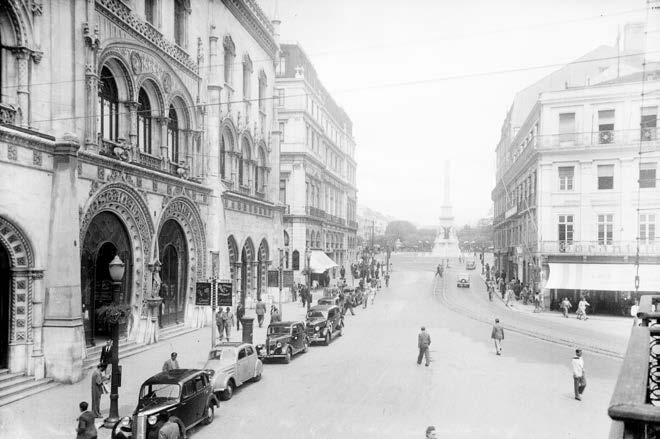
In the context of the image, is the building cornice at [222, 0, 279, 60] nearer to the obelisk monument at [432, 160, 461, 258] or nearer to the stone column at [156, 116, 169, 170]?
the stone column at [156, 116, 169, 170]

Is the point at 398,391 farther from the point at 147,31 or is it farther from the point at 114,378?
the point at 147,31

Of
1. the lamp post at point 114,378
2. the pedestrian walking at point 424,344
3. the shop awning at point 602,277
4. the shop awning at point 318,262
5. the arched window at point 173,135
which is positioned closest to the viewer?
the lamp post at point 114,378

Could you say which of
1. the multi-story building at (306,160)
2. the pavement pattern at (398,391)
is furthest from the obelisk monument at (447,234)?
the pavement pattern at (398,391)

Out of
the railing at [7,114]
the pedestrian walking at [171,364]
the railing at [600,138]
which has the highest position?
the railing at [600,138]

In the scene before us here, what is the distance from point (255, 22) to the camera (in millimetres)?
36438

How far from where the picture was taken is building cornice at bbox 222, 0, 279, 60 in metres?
33.5

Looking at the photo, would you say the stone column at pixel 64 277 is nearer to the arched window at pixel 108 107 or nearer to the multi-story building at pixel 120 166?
the multi-story building at pixel 120 166

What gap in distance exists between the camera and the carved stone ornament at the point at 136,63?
73.5 feet

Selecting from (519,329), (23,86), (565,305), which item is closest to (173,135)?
(23,86)

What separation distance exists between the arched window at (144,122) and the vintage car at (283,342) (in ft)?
31.5

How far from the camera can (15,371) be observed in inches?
630

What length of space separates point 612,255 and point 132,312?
2957 centimetres

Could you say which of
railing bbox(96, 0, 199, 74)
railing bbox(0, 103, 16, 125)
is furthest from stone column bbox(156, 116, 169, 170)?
railing bbox(0, 103, 16, 125)

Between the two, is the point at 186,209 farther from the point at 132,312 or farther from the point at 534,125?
the point at 534,125
